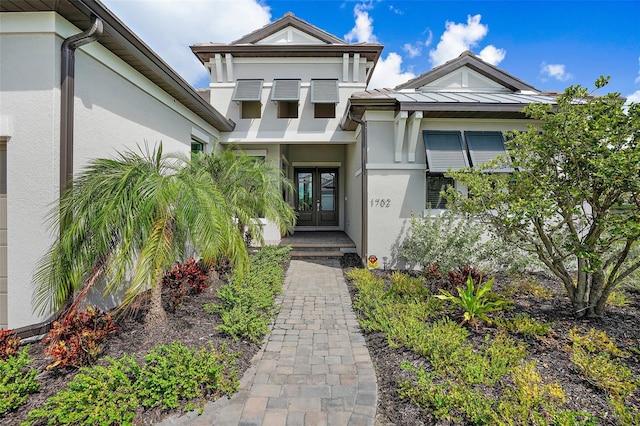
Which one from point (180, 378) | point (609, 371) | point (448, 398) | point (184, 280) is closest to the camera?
point (448, 398)

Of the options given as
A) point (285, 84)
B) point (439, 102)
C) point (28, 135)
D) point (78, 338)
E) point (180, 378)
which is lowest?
point (180, 378)

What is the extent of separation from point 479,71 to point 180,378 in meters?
11.5

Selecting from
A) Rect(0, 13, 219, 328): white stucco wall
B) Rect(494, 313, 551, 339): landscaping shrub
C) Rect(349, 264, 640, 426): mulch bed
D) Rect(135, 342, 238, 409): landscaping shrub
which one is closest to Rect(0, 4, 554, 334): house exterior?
Rect(0, 13, 219, 328): white stucco wall

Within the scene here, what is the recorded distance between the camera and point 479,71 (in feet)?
32.6

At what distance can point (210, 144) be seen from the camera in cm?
969

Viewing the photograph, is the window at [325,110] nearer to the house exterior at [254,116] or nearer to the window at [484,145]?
the house exterior at [254,116]

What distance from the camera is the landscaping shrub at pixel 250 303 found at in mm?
4125

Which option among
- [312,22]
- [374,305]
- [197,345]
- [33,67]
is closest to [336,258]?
[374,305]

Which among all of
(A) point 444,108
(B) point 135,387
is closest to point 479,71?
(A) point 444,108

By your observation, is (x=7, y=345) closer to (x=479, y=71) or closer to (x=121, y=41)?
(x=121, y=41)

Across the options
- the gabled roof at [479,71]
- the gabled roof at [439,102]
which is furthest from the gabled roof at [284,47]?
the gabled roof at [439,102]

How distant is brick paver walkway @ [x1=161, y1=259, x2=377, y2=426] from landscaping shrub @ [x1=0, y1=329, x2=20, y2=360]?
2008mm

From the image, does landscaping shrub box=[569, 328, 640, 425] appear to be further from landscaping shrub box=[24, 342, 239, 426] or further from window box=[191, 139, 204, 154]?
window box=[191, 139, 204, 154]

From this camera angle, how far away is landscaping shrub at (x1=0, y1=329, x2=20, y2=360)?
315 cm
